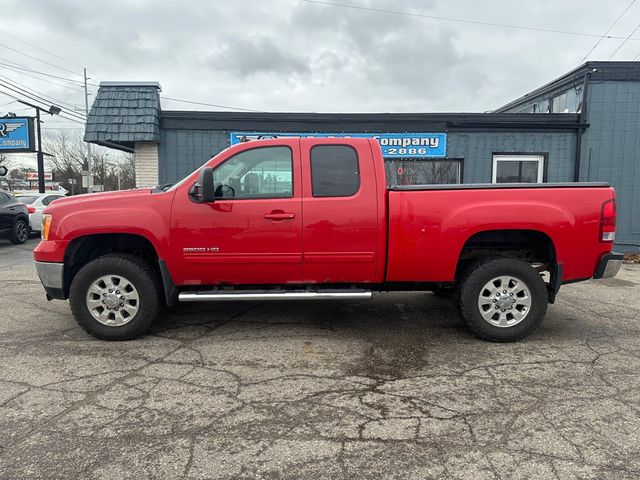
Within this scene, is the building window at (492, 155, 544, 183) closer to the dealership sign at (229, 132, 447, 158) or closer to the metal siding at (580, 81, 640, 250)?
the metal siding at (580, 81, 640, 250)

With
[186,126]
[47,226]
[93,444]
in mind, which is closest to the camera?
[93,444]

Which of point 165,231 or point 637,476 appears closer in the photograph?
point 637,476

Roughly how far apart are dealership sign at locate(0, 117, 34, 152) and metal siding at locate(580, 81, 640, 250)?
20.1 metres

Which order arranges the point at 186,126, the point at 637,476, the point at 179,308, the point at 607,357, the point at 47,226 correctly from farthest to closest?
the point at 186,126, the point at 179,308, the point at 47,226, the point at 607,357, the point at 637,476

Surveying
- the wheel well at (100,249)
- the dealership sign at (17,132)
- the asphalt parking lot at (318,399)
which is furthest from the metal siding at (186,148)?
the dealership sign at (17,132)

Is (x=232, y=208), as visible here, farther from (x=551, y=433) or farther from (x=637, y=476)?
(x=637, y=476)

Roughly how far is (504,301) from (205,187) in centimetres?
311

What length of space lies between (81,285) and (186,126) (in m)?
6.53

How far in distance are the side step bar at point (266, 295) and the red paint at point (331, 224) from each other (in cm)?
21

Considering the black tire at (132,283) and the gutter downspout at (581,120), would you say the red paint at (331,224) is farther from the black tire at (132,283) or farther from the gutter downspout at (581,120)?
the gutter downspout at (581,120)

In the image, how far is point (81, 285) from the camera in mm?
4539

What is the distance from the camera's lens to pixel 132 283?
4.57 metres

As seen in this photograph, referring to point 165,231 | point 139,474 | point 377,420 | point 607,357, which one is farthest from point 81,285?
point 607,357

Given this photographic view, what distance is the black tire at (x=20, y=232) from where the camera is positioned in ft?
42.9
